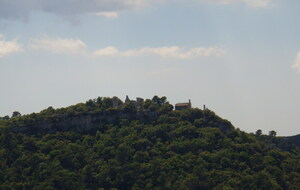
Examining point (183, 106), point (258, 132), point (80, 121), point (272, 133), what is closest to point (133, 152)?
point (80, 121)

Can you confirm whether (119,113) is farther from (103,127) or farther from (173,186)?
(173,186)

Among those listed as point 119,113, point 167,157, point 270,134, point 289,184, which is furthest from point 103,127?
point 270,134

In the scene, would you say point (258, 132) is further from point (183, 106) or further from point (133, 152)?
point (133, 152)

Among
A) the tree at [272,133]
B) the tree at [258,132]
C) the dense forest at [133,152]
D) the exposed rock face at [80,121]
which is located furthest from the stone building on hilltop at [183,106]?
the tree at [272,133]

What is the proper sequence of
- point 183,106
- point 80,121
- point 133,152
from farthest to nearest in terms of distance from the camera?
point 183,106 < point 80,121 < point 133,152

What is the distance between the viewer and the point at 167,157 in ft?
383

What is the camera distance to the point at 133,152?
119 metres

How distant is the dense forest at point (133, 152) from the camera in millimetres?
105938

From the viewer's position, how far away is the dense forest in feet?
348

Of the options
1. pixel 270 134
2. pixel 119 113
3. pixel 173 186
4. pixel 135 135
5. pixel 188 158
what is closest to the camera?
pixel 173 186

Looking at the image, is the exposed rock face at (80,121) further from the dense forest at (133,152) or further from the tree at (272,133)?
the tree at (272,133)

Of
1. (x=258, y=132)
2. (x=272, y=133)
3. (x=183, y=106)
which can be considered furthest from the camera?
(x=272, y=133)

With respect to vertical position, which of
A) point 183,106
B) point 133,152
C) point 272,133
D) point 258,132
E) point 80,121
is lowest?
point 133,152

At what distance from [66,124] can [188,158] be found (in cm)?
2997
